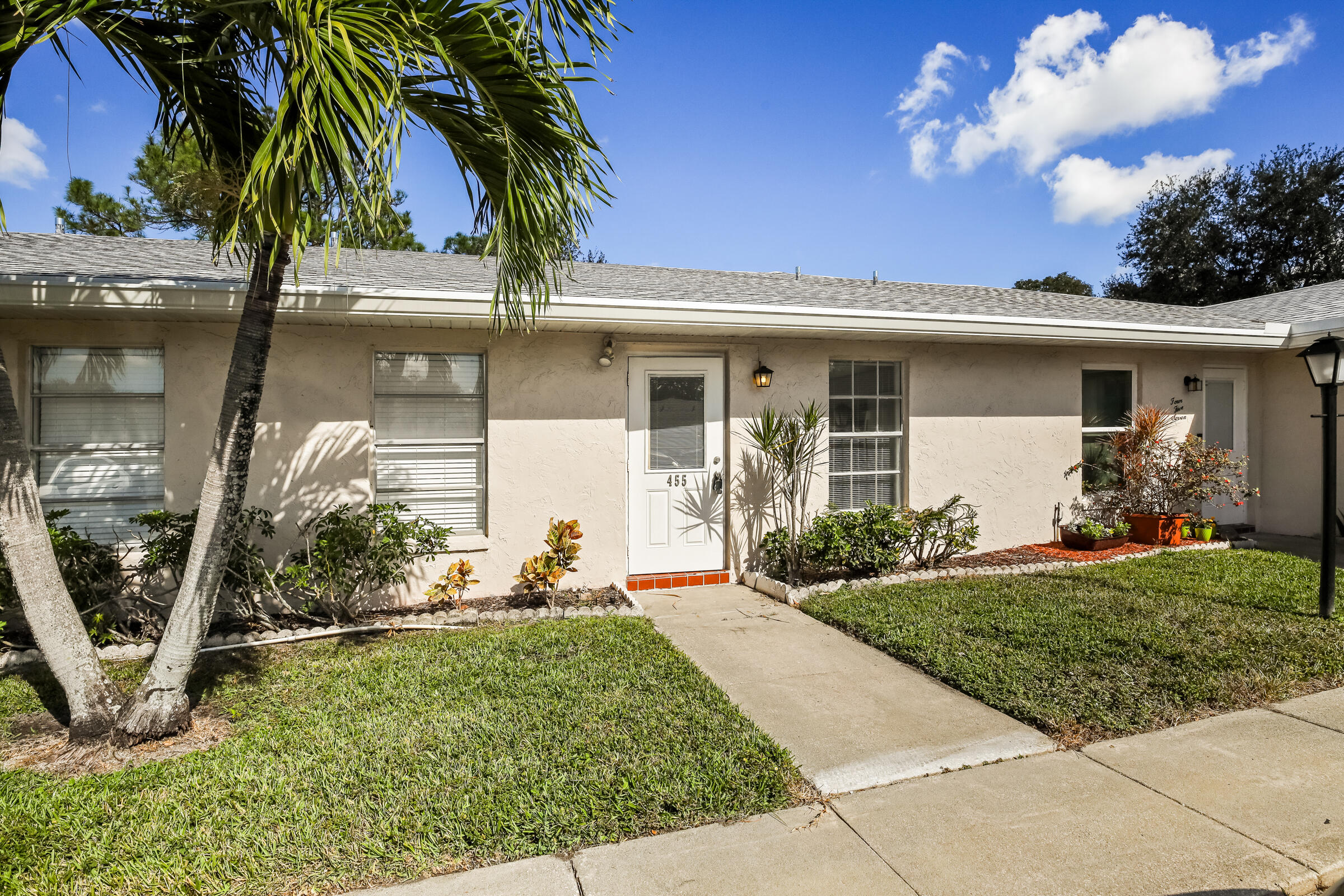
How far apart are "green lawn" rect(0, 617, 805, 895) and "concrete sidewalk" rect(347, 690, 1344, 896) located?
0.18 metres

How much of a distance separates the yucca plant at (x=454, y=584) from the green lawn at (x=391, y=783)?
120 cm

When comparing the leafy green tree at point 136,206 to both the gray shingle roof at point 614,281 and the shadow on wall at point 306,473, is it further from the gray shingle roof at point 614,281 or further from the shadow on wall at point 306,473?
the shadow on wall at point 306,473

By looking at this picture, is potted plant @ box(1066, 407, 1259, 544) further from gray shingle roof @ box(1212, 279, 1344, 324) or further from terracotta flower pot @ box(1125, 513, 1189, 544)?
gray shingle roof @ box(1212, 279, 1344, 324)

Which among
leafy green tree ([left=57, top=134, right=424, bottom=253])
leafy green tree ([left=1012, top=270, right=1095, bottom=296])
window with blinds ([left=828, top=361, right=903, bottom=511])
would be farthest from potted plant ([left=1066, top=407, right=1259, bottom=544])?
leafy green tree ([left=1012, top=270, right=1095, bottom=296])

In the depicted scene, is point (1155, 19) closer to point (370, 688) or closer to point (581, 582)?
point (581, 582)

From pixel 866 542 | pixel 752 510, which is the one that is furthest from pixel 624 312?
pixel 866 542

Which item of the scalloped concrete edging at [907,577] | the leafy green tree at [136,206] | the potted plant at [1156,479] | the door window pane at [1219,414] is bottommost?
the scalloped concrete edging at [907,577]

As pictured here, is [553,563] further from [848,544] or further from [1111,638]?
[1111,638]

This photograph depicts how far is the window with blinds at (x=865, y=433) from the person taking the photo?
736cm

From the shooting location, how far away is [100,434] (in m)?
5.43

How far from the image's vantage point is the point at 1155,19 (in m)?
11.2

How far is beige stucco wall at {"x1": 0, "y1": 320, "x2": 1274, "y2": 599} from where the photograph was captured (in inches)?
217

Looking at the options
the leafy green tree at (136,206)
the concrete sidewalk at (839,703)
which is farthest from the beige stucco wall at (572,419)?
the leafy green tree at (136,206)

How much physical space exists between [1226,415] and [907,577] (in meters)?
6.02
